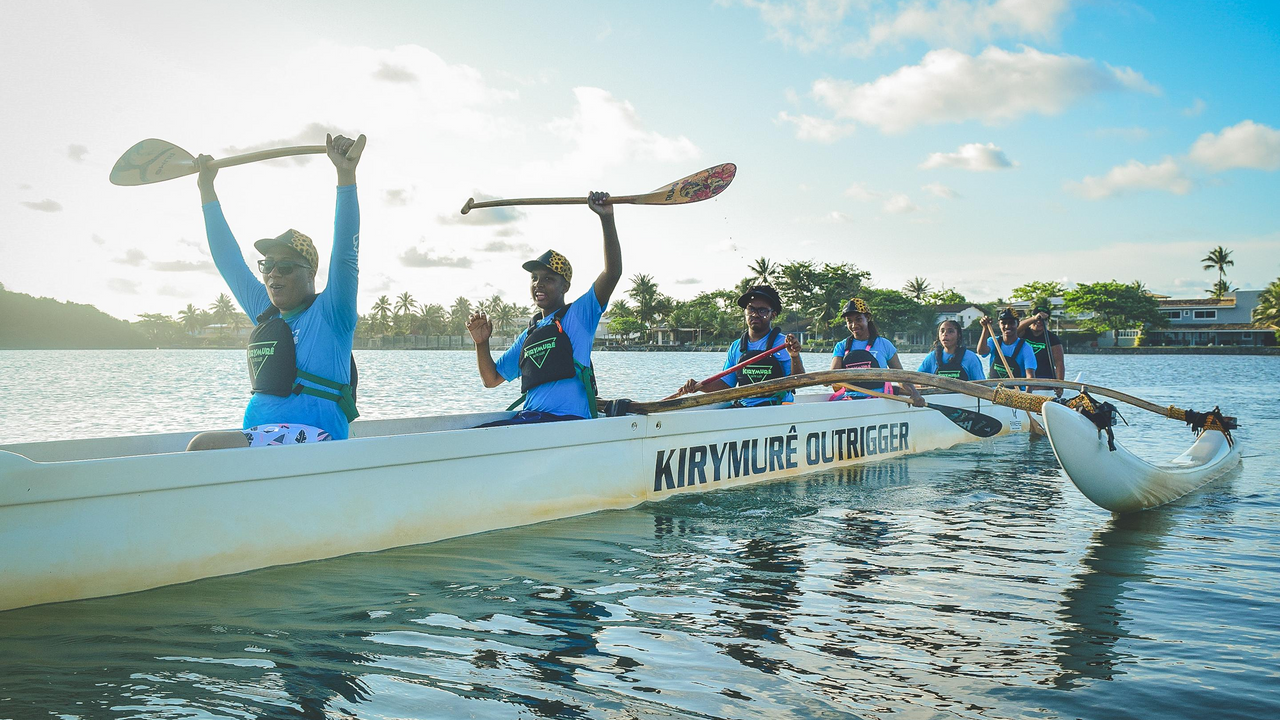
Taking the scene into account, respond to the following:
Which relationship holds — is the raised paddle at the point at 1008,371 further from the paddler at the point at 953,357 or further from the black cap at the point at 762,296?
the black cap at the point at 762,296

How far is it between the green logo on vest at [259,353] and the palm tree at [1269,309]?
81.3 metres

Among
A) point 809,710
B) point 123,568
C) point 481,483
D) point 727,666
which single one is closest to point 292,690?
point 123,568

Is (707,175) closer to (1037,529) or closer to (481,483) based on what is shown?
(481,483)

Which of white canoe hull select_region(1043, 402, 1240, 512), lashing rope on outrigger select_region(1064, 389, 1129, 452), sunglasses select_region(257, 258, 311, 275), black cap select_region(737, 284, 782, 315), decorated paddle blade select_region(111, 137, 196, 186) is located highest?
decorated paddle blade select_region(111, 137, 196, 186)

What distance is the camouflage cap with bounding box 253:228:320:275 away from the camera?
3.95m

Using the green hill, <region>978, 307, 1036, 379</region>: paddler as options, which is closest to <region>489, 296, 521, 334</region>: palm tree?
the green hill

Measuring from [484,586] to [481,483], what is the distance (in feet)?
2.98

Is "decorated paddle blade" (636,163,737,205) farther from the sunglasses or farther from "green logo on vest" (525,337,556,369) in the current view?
the sunglasses

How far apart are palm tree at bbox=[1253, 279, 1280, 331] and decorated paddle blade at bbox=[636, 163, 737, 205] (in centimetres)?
7753

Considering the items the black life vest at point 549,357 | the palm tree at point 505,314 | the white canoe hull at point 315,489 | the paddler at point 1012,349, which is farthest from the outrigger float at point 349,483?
the palm tree at point 505,314

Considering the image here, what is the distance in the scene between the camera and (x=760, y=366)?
7.76 m

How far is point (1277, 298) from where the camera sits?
66.0 meters

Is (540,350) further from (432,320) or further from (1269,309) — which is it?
(432,320)

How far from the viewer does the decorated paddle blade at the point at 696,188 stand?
6.29 meters
